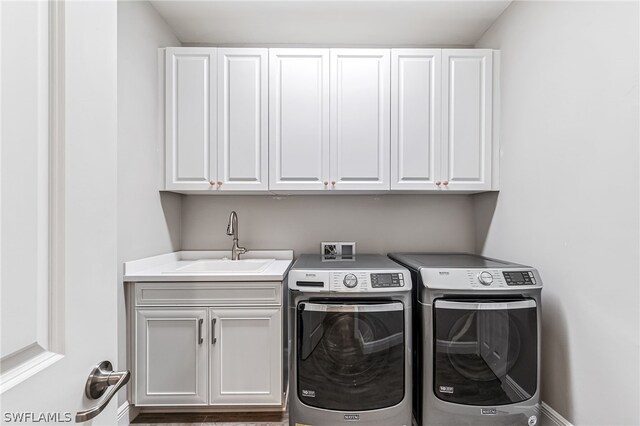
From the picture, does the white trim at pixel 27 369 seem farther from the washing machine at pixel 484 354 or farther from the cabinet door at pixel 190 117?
the cabinet door at pixel 190 117

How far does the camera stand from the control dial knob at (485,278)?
158 centimetres

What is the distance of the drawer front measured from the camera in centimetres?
179

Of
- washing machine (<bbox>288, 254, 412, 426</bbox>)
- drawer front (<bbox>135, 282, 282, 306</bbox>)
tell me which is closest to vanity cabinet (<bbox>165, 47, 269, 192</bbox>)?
drawer front (<bbox>135, 282, 282, 306</bbox>)

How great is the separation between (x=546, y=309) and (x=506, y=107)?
126cm

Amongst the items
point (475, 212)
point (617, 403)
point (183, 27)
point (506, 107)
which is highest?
point (183, 27)

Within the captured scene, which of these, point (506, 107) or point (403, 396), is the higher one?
point (506, 107)

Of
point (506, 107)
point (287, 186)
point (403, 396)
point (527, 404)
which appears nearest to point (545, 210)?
point (506, 107)

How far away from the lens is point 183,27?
7.41 ft

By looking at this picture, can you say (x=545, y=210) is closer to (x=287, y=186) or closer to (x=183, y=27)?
(x=287, y=186)

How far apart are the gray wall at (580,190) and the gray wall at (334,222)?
1.83 ft

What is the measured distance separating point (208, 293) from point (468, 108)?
203 cm

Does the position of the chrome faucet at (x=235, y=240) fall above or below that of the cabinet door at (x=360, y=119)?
below

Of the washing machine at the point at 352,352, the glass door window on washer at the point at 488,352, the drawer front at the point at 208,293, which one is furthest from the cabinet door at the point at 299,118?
the glass door window on washer at the point at 488,352

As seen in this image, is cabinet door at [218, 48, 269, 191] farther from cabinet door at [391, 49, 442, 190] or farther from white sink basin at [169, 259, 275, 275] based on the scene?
cabinet door at [391, 49, 442, 190]
